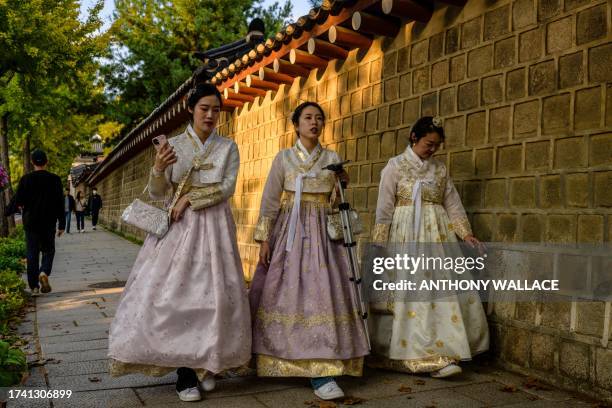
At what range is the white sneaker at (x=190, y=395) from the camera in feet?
10.6

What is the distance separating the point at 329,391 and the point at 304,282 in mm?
654

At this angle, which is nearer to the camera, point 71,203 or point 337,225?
point 337,225

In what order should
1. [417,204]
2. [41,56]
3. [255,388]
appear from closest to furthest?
[255,388]
[417,204]
[41,56]

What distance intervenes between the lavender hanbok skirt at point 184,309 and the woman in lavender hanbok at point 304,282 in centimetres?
20

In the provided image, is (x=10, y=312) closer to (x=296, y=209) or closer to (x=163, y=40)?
(x=296, y=209)

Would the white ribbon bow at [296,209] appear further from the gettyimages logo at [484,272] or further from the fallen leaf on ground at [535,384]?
the fallen leaf on ground at [535,384]

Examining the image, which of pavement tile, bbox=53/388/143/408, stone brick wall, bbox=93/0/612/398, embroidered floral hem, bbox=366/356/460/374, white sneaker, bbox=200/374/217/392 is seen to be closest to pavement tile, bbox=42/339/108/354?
pavement tile, bbox=53/388/143/408

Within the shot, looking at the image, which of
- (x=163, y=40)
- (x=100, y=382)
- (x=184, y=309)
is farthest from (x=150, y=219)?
(x=163, y=40)

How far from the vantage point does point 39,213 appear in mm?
7086

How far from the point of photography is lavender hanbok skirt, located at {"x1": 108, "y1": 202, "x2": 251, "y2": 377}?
322 centimetres

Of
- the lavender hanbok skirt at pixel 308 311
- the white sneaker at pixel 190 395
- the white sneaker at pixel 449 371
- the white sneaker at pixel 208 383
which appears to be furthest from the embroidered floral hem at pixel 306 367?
the white sneaker at pixel 449 371

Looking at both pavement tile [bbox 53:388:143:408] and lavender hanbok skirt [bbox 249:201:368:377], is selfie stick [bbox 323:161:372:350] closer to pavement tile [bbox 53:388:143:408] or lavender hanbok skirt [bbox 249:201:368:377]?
lavender hanbok skirt [bbox 249:201:368:377]

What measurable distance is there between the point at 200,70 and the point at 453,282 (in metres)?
6.27

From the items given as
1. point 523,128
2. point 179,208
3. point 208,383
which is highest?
point 523,128
